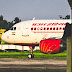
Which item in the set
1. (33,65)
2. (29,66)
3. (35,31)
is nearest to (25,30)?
(35,31)

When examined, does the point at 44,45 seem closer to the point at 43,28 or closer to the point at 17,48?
the point at 43,28

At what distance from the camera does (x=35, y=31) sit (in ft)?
117

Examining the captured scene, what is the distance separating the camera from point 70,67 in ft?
26.0

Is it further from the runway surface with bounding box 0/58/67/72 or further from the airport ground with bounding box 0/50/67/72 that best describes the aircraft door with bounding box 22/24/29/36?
the runway surface with bounding box 0/58/67/72

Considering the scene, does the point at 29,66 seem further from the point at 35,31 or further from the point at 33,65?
the point at 35,31

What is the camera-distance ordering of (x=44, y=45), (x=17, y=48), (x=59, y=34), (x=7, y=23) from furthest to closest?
(x=7, y=23) → (x=17, y=48) → (x=59, y=34) → (x=44, y=45)

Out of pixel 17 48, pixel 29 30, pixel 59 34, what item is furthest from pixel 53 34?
pixel 17 48

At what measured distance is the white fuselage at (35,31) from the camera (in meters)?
34.9

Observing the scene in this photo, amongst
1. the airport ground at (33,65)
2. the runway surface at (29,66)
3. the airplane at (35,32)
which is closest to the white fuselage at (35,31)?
the airplane at (35,32)

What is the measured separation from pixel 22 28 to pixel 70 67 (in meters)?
28.4

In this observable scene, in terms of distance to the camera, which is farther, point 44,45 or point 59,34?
point 59,34

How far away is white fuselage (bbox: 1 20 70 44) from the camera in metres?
34.9

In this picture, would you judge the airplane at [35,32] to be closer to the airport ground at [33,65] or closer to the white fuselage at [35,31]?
the white fuselage at [35,31]

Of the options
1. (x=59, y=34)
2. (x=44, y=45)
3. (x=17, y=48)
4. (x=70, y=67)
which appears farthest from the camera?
(x=17, y=48)
